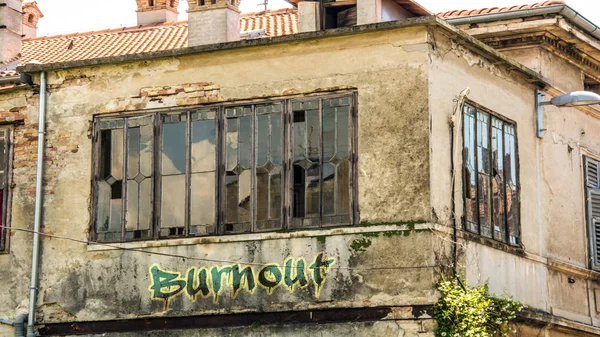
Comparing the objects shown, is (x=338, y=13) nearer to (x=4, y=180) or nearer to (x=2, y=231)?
(x=4, y=180)

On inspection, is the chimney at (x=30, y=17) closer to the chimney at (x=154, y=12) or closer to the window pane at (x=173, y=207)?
the chimney at (x=154, y=12)

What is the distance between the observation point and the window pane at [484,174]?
16.9m

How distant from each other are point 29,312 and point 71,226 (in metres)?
1.27

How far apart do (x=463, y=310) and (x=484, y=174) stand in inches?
93.3

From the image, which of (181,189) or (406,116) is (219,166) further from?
(406,116)

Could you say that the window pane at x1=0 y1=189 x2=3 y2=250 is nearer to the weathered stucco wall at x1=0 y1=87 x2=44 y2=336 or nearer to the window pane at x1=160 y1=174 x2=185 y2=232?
the weathered stucco wall at x1=0 y1=87 x2=44 y2=336

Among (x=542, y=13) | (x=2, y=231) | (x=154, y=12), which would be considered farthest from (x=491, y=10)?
(x=154, y=12)

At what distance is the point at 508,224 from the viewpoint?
17.4 metres

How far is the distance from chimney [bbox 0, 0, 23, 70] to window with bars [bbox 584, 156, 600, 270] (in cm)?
922

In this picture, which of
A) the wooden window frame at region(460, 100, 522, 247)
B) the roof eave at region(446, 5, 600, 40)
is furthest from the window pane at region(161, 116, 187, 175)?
the roof eave at region(446, 5, 600, 40)

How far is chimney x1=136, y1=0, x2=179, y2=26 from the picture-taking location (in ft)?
96.7

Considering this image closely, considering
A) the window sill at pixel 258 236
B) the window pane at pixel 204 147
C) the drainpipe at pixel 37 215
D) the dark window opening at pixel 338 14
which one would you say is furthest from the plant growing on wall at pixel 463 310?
the drainpipe at pixel 37 215

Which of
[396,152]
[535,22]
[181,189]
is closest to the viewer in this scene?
[396,152]

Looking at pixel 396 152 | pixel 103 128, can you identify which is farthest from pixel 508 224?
pixel 103 128
